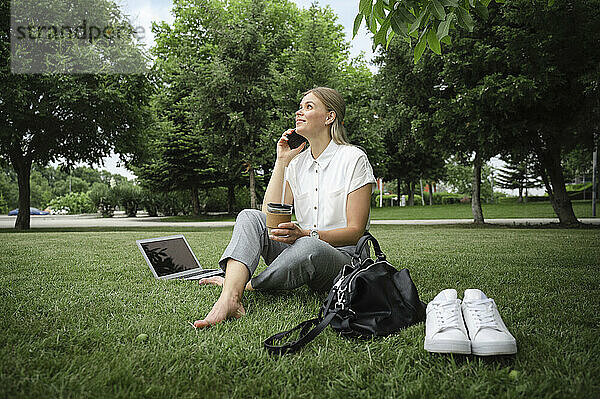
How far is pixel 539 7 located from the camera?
386 inches

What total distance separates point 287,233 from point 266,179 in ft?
67.0

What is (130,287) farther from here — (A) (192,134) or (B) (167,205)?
(B) (167,205)

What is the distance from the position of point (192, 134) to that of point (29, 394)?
781 inches

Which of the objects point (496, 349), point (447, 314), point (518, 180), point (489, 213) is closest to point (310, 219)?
point (447, 314)

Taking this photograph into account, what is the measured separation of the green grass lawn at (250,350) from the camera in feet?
5.35

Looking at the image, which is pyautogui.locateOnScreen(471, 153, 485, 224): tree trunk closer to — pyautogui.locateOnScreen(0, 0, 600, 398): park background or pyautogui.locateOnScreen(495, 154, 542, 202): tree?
pyautogui.locateOnScreen(0, 0, 600, 398): park background

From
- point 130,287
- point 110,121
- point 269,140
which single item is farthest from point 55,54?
point 130,287

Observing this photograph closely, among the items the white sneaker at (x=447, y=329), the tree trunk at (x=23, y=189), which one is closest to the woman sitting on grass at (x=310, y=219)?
the white sneaker at (x=447, y=329)

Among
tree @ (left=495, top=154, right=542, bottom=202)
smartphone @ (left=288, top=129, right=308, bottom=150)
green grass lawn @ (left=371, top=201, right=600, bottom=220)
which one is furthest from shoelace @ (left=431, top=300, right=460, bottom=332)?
tree @ (left=495, top=154, right=542, bottom=202)

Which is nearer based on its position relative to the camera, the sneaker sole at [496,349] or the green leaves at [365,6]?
the sneaker sole at [496,349]

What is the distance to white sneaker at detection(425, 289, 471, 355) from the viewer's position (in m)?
1.87

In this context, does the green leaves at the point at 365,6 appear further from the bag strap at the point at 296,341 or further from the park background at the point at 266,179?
the bag strap at the point at 296,341

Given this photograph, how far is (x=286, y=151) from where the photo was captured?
10.8 ft

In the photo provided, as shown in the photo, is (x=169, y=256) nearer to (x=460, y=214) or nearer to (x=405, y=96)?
(x=405, y=96)
